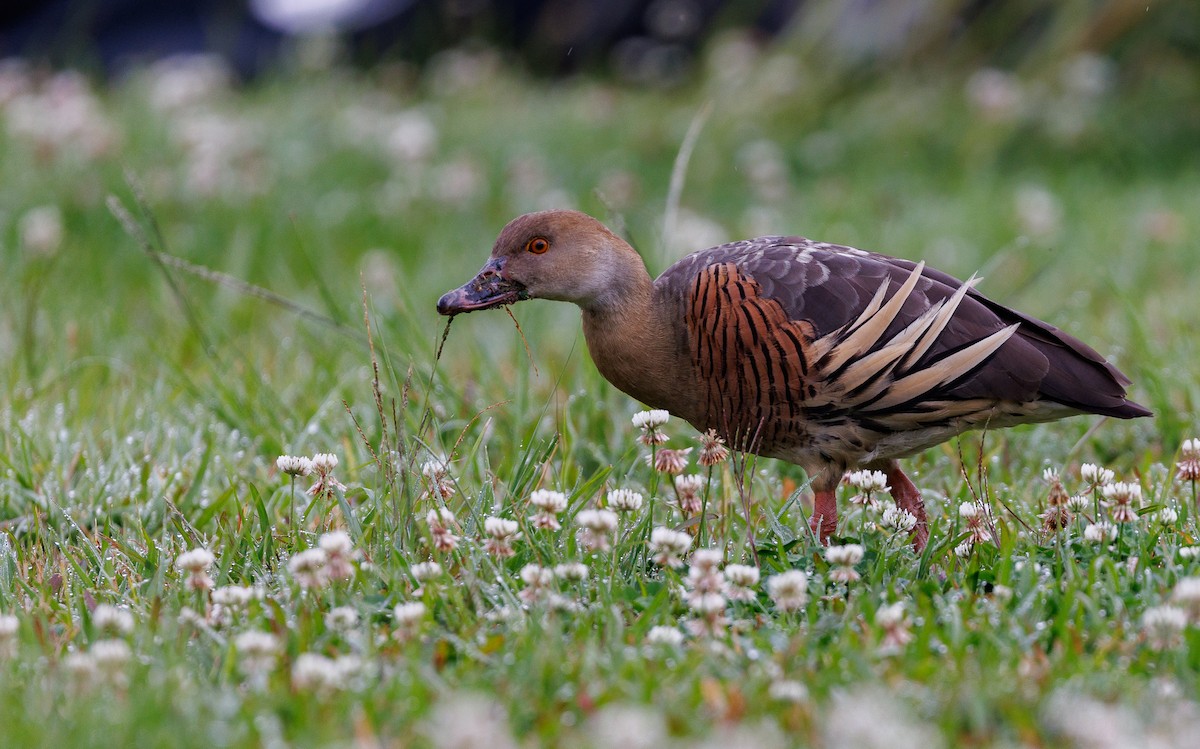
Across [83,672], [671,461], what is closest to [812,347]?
[671,461]

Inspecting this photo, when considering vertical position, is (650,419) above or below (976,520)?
below

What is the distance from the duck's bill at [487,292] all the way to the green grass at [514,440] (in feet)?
0.74

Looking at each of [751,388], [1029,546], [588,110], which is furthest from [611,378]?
[588,110]

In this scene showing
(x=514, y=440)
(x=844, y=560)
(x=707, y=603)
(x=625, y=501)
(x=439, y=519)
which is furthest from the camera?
(x=514, y=440)

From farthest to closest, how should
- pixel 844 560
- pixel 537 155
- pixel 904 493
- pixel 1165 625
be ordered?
pixel 537 155 < pixel 904 493 < pixel 844 560 < pixel 1165 625

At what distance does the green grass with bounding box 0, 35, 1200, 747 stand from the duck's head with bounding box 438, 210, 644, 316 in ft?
0.97

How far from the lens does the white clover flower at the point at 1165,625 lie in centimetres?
253

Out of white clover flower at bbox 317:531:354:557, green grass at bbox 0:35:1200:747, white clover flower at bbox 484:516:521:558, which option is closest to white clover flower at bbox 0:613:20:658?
green grass at bbox 0:35:1200:747

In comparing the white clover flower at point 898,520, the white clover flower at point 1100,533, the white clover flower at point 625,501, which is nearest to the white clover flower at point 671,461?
the white clover flower at point 625,501

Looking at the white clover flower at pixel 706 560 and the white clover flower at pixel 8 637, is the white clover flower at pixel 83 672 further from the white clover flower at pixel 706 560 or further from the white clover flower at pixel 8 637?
the white clover flower at pixel 706 560

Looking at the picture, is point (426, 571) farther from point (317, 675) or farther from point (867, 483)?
point (867, 483)

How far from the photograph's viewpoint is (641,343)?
3734 mm

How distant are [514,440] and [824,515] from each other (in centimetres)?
104

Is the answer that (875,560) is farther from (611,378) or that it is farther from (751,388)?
(611,378)
